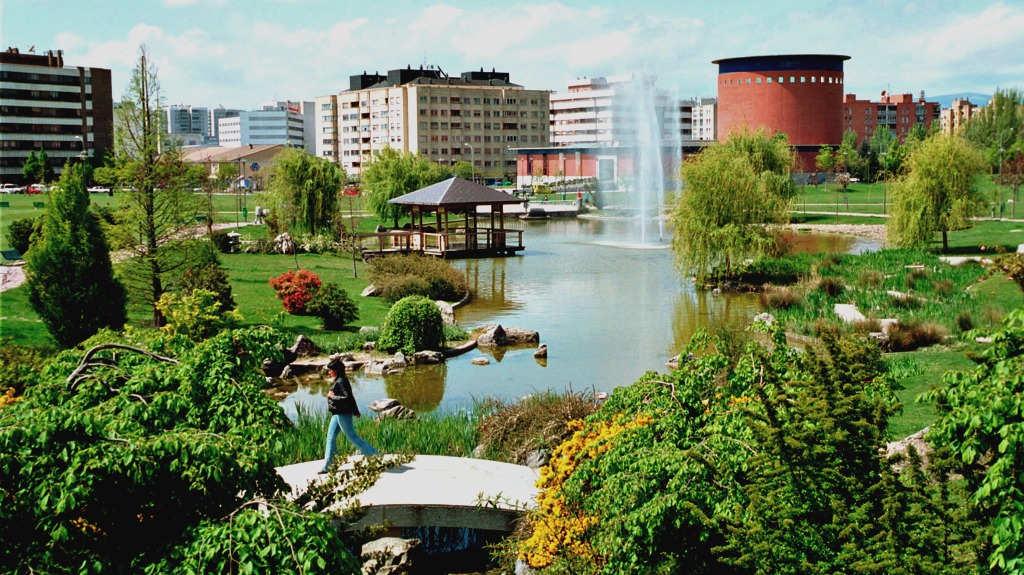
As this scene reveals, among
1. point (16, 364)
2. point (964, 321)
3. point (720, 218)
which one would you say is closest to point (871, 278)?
point (720, 218)

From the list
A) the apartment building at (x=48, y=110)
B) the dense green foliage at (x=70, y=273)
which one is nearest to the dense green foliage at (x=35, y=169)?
the apartment building at (x=48, y=110)

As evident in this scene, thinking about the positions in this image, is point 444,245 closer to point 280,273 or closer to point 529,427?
point 280,273

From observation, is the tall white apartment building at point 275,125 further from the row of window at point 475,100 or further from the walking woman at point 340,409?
the walking woman at point 340,409

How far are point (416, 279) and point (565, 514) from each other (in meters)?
17.7

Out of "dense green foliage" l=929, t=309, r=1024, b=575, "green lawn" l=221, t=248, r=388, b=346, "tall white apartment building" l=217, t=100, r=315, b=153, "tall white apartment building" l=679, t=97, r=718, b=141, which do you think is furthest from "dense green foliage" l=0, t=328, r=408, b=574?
"tall white apartment building" l=217, t=100, r=315, b=153

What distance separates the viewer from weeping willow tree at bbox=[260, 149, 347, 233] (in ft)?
127

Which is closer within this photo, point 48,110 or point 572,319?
point 572,319

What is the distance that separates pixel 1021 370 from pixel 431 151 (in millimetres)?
115177

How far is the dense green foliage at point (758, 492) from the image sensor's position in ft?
20.8

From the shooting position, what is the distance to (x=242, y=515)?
518 centimetres

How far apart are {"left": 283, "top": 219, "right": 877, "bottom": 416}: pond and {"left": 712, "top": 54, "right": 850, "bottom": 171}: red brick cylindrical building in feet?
147

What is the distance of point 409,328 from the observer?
1905 centimetres

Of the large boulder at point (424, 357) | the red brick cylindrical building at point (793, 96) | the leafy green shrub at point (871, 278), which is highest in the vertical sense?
the red brick cylindrical building at point (793, 96)

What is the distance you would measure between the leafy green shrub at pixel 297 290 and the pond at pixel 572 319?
3590mm
